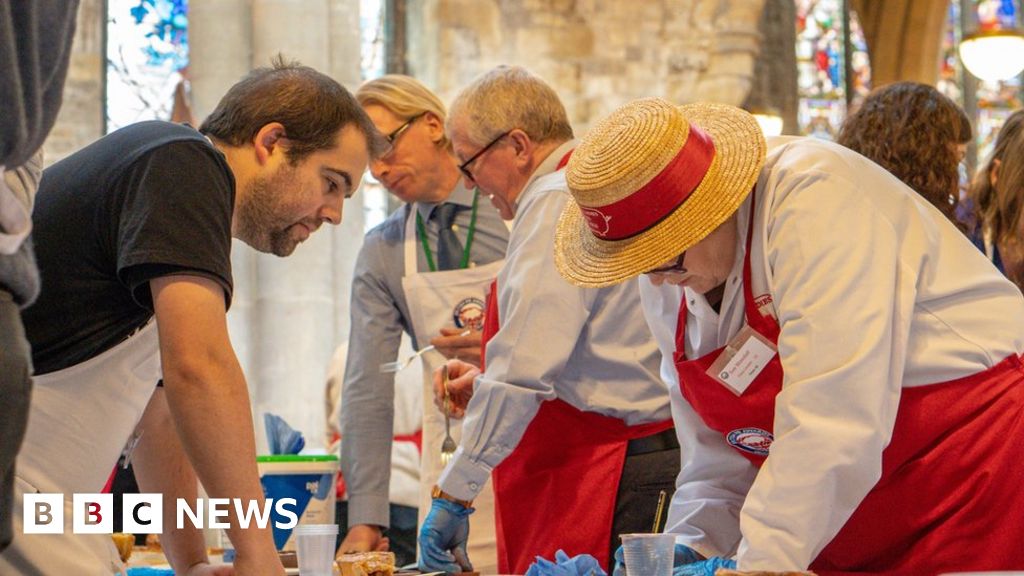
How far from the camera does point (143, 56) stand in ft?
27.9

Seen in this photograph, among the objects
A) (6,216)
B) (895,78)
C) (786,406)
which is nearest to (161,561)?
(786,406)

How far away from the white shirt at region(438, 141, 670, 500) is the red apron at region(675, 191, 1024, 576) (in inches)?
28.6

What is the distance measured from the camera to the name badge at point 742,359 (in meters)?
2.22

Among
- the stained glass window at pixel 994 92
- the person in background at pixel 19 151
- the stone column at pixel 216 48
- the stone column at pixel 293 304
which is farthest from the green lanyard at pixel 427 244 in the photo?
the stained glass window at pixel 994 92

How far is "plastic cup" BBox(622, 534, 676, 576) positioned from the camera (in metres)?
1.92

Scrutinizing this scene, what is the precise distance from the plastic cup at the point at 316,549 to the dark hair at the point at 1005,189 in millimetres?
2139

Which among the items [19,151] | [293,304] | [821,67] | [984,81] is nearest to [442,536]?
[19,151]

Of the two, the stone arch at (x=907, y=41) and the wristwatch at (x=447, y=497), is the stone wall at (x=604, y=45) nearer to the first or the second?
the wristwatch at (x=447, y=497)

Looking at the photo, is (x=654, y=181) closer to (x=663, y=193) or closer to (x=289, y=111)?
(x=663, y=193)

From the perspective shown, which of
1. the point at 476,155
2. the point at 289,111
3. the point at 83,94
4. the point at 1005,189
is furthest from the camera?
the point at 83,94

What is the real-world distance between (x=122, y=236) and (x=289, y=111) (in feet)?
1.66

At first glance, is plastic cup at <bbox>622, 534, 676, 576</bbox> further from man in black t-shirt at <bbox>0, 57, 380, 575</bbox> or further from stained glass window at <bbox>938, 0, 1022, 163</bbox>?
stained glass window at <bbox>938, 0, 1022, 163</bbox>

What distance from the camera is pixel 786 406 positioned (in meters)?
2.02

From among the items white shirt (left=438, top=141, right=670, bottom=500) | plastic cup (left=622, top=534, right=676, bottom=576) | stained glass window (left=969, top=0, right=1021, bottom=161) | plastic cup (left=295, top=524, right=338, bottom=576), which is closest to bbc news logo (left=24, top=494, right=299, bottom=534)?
plastic cup (left=295, top=524, right=338, bottom=576)
